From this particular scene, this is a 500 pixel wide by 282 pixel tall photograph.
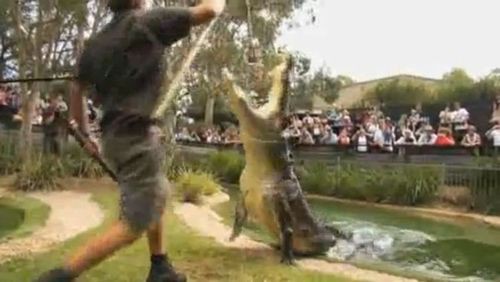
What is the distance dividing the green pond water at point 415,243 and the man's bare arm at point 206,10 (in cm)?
426

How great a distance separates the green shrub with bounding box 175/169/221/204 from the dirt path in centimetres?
117

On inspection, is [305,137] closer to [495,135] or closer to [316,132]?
[316,132]

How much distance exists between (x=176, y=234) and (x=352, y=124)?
14025 mm

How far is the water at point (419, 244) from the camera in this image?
330 inches

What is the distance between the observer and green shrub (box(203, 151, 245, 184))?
19609 millimetres

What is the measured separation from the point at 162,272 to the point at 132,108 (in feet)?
2.80

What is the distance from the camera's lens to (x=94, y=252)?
3.72 meters

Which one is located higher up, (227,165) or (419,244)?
(227,165)

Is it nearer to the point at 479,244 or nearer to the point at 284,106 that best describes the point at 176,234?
the point at 284,106

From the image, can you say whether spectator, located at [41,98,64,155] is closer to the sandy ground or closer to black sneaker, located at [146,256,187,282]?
the sandy ground

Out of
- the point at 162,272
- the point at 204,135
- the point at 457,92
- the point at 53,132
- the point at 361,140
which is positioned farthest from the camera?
the point at 457,92

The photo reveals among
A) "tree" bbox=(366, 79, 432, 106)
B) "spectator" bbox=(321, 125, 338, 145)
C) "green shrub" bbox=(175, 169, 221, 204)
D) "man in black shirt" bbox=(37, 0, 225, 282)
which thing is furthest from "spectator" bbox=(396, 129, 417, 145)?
"tree" bbox=(366, 79, 432, 106)

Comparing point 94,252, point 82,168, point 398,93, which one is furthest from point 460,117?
point 398,93

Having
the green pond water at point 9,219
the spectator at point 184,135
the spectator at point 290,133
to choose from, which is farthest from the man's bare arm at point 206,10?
the spectator at point 184,135
